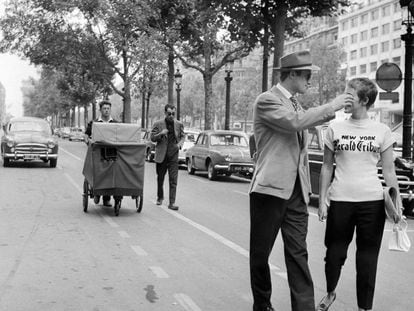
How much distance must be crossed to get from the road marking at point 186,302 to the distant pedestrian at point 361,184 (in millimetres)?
1243

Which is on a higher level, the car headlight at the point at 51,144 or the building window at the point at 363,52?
the building window at the point at 363,52

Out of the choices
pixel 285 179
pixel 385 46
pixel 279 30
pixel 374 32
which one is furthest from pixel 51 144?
pixel 374 32

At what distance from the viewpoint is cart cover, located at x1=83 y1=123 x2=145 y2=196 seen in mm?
10328

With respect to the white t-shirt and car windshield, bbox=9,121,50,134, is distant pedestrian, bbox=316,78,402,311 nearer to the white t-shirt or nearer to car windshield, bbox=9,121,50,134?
the white t-shirt

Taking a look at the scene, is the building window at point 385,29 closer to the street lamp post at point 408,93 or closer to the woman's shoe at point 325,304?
the street lamp post at point 408,93

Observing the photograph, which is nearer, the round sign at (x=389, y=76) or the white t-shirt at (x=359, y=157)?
the white t-shirt at (x=359, y=157)

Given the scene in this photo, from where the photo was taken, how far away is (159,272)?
21.0 feet

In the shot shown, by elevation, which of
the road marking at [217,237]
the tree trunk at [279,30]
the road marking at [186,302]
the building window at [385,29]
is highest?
the building window at [385,29]

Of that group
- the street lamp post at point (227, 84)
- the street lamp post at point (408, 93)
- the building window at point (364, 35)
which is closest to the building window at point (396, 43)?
the building window at point (364, 35)

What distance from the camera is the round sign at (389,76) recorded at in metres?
15.8

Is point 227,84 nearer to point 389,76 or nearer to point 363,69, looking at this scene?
point 389,76

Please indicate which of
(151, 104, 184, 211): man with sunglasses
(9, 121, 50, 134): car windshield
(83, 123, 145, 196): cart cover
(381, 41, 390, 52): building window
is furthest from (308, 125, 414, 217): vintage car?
(381, 41, 390, 52): building window

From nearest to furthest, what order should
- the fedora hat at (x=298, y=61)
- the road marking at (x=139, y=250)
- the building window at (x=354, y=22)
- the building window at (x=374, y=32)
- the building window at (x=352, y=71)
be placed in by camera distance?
1. the fedora hat at (x=298, y=61)
2. the road marking at (x=139, y=250)
3. the building window at (x=374, y=32)
4. the building window at (x=354, y=22)
5. the building window at (x=352, y=71)

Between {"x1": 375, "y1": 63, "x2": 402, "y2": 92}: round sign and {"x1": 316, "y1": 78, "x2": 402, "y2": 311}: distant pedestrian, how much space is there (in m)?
11.5
